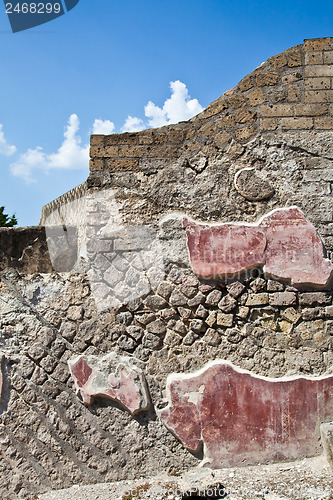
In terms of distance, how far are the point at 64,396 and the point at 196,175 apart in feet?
5.24

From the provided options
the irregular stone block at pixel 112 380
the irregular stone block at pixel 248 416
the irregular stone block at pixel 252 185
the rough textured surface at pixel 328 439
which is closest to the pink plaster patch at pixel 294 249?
the irregular stone block at pixel 252 185

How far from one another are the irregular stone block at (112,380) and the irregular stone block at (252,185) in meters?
1.25

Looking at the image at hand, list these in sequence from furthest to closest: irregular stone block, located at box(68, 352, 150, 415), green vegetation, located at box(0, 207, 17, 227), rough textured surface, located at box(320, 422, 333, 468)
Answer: green vegetation, located at box(0, 207, 17, 227)
irregular stone block, located at box(68, 352, 150, 415)
rough textured surface, located at box(320, 422, 333, 468)

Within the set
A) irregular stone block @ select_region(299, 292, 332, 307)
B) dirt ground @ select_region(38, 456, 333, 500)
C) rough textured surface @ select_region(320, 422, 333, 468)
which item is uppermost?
irregular stone block @ select_region(299, 292, 332, 307)

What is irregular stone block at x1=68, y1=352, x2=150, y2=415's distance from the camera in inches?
101

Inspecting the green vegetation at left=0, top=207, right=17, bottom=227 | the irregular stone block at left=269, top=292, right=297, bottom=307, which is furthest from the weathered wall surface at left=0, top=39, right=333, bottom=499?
the green vegetation at left=0, top=207, right=17, bottom=227

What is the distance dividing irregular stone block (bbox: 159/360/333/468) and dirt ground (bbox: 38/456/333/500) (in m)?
0.06

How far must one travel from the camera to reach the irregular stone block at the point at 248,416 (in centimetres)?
252

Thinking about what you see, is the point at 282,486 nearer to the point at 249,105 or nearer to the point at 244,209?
the point at 244,209

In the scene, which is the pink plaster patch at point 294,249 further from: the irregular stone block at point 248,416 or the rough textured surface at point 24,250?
the rough textured surface at point 24,250

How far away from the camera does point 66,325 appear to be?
107 inches

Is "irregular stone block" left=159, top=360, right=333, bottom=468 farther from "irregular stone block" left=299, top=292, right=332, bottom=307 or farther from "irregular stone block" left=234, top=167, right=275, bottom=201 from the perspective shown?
"irregular stone block" left=234, top=167, right=275, bottom=201

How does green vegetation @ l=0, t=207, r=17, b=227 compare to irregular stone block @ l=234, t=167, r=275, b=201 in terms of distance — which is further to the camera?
green vegetation @ l=0, t=207, r=17, b=227

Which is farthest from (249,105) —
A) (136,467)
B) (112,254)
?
(136,467)
